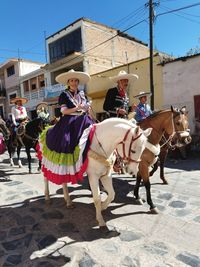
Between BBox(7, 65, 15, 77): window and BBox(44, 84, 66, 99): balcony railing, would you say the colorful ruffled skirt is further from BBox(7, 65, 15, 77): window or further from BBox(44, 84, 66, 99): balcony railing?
BBox(7, 65, 15, 77): window

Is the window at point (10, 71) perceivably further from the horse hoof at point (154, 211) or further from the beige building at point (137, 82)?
the horse hoof at point (154, 211)

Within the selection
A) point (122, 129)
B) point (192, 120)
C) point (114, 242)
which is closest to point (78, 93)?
point (122, 129)

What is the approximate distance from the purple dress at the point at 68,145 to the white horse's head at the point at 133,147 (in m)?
0.62

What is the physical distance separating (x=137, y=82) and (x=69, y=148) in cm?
1386

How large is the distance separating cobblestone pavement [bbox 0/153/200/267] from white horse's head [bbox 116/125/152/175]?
1.05 metres

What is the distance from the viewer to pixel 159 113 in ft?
18.5

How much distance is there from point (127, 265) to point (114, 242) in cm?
57

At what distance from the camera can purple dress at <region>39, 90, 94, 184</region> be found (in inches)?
161

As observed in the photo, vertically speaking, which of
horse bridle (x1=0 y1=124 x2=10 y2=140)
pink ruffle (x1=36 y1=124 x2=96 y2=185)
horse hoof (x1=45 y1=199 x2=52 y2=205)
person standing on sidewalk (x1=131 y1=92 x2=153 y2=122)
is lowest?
horse hoof (x1=45 y1=199 x2=52 y2=205)

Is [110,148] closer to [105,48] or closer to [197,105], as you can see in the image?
[197,105]

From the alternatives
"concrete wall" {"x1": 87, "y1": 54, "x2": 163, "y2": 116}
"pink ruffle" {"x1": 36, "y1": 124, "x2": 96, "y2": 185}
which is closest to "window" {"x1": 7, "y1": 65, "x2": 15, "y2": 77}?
"concrete wall" {"x1": 87, "y1": 54, "x2": 163, "y2": 116}

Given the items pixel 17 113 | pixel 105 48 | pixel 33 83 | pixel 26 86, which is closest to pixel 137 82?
pixel 105 48

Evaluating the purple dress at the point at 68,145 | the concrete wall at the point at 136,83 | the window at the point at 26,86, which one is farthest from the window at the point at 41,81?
the purple dress at the point at 68,145

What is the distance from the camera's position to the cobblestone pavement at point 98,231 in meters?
3.40
